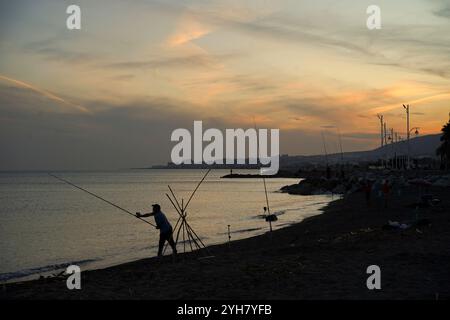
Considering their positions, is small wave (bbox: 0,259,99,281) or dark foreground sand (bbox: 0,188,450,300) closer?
dark foreground sand (bbox: 0,188,450,300)

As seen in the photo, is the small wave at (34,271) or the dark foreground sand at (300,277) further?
the small wave at (34,271)

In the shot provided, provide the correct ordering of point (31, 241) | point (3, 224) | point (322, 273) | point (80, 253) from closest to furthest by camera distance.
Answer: point (322, 273), point (80, 253), point (31, 241), point (3, 224)

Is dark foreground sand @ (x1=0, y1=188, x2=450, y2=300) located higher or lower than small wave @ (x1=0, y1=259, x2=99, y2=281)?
higher

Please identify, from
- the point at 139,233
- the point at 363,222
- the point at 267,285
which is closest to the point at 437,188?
the point at 363,222

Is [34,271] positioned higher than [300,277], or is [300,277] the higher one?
[300,277]

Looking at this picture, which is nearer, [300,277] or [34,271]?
[300,277]

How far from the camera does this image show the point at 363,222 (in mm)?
22000

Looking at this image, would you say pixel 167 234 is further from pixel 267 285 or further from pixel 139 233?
pixel 139 233

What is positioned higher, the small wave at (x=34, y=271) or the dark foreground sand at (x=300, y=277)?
the dark foreground sand at (x=300, y=277)
